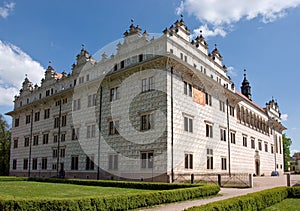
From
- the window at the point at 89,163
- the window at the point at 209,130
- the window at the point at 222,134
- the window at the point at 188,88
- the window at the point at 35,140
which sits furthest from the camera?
the window at the point at 35,140

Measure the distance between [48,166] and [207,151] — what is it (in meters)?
19.4

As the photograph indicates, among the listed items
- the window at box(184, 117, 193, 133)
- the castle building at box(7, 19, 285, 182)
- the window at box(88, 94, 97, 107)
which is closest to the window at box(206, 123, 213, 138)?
the castle building at box(7, 19, 285, 182)

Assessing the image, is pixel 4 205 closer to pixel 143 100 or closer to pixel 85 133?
pixel 143 100

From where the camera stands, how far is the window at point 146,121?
2409cm

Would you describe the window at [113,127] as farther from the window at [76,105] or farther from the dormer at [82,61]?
the dormer at [82,61]

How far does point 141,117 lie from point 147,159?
3653 mm

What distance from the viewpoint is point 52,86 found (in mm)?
38156

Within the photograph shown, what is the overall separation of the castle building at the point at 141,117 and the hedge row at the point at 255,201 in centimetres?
897

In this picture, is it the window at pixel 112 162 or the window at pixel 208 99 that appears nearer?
the window at pixel 112 162

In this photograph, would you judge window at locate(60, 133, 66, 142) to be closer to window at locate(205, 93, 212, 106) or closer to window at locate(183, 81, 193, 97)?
window at locate(183, 81, 193, 97)

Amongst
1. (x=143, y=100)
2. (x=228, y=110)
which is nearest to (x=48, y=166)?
(x=143, y=100)

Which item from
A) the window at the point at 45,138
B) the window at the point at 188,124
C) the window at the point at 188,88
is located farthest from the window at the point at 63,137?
the window at the point at 188,88

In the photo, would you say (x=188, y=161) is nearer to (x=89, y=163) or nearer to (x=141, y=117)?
(x=141, y=117)

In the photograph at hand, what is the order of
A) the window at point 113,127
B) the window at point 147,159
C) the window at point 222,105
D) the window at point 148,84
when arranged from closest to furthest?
the window at point 147,159
the window at point 148,84
the window at point 113,127
the window at point 222,105
